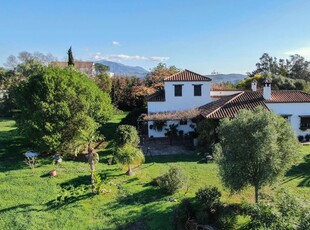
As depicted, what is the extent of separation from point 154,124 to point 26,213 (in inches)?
729

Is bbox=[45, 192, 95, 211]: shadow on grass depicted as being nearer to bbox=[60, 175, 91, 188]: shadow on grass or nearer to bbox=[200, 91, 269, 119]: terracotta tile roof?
bbox=[60, 175, 91, 188]: shadow on grass

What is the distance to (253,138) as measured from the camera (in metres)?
12.4

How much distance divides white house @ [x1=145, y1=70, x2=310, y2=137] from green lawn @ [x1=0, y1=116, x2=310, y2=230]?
6885 millimetres

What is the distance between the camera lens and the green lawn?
43.2ft

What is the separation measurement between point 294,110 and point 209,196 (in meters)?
19.4

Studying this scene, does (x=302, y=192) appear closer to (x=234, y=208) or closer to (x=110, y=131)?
(x=234, y=208)

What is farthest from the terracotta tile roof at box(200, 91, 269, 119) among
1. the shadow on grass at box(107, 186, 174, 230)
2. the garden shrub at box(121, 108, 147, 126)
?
the shadow on grass at box(107, 186, 174, 230)

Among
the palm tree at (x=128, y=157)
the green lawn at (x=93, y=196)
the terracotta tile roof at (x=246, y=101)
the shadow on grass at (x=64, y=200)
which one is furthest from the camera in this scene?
the terracotta tile roof at (x=246, y=101)

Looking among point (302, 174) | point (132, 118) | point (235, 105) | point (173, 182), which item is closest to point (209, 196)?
point (173, 182)

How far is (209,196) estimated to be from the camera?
1359 centimetres

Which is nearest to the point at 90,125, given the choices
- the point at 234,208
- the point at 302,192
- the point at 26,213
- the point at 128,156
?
the point at 128,156

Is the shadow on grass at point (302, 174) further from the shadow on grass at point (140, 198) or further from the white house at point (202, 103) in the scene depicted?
the shadow on grass at point (140, 198)

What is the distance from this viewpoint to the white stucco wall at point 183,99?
31.3 m

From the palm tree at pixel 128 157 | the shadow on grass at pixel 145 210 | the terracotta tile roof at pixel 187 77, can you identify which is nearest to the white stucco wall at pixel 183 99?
the terracotta tile roof at pixel 187 77
